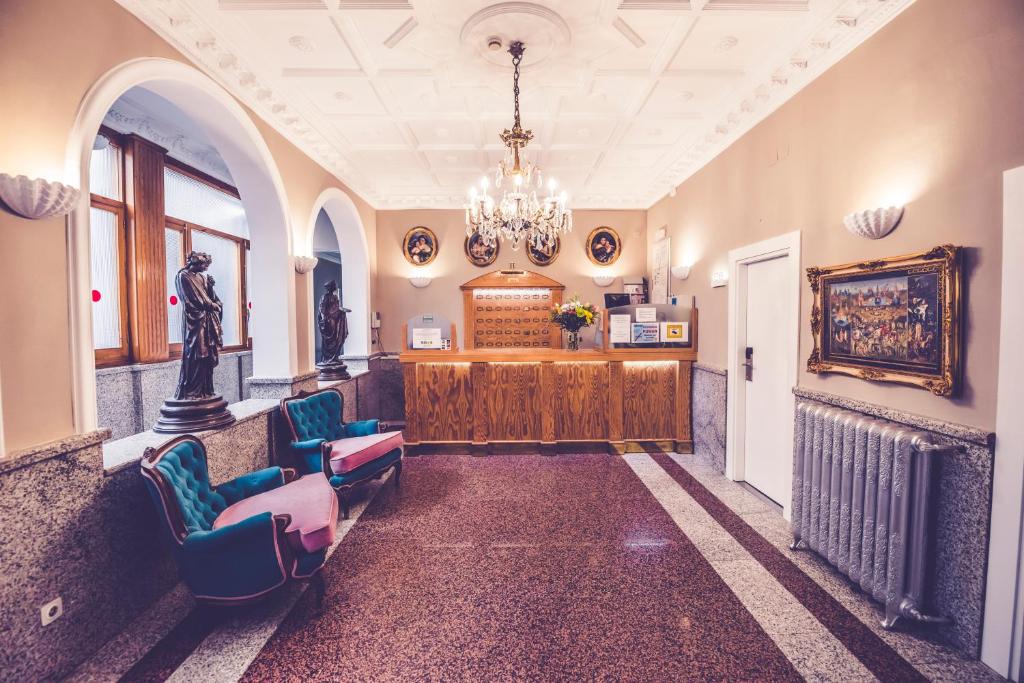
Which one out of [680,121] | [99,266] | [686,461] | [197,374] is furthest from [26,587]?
[680,121]

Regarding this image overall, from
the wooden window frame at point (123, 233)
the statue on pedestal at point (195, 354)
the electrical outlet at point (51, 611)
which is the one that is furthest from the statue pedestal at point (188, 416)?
the wooden window frame at point (123, 233)

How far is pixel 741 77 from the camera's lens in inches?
145

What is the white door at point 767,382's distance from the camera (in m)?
3.85

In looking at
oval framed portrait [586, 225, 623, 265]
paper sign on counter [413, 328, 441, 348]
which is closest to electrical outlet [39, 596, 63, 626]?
paper sign on counter [413, 328, 441, 348]

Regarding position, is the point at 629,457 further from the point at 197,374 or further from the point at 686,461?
the point at 197,374

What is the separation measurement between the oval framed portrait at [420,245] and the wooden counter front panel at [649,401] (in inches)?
150

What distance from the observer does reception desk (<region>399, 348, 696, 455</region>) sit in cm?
565

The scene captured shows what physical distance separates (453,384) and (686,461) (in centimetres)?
299

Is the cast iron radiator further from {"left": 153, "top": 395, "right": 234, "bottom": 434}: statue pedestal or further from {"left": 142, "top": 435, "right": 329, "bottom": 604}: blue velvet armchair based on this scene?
{"left": 153, "top": 395, "right": 234, "bottom": 434}: statue pedestal

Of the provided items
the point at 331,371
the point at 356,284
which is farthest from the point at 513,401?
the point at 356,284

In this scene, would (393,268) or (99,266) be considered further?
(393,268)

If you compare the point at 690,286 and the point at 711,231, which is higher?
the point at 711,231

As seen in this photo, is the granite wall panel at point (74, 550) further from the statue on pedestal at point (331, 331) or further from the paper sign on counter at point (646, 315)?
the paper sign on counter at point (646, 315)

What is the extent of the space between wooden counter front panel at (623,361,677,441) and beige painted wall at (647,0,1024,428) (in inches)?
87.4
